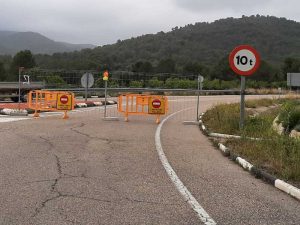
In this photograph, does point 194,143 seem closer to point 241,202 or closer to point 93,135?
point 93,135

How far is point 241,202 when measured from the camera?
22.2 feet

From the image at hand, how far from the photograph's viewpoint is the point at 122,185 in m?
7.59

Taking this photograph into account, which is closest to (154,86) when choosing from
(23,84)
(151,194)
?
(23,84)

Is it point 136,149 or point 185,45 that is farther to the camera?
point 185,45

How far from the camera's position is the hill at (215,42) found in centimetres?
9906

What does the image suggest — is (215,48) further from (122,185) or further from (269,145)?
(122,185)

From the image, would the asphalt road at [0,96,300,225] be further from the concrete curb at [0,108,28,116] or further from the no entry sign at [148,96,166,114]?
the concrete curb at [0,108,28,116]

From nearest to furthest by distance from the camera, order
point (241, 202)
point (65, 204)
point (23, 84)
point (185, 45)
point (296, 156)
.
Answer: point (65, 204), point (241, 202), point (296, 156), point (23, 84), point (185, 45)

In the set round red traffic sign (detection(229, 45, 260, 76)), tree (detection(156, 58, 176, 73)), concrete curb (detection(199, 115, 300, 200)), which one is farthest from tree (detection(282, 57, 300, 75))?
concrete curb (detection(199, 115, 300, 200))

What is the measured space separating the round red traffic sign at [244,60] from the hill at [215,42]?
7602cm

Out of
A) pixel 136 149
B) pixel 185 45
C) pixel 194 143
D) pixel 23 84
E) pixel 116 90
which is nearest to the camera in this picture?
pixel 136 149

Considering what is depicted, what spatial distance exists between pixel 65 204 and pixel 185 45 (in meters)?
104

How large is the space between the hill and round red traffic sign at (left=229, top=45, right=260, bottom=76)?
76.0m

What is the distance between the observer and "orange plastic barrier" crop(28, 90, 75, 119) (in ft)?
67.0
